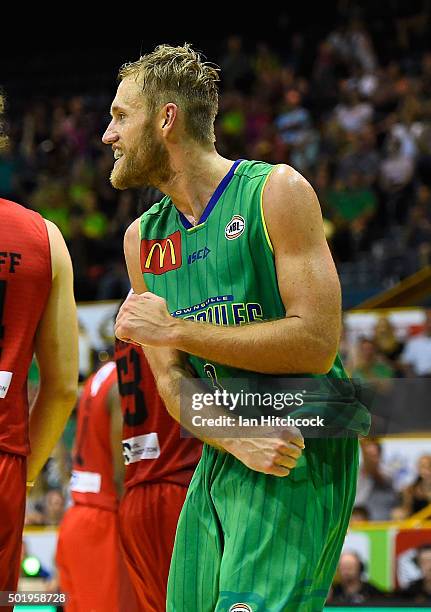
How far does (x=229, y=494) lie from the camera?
325 centimetres

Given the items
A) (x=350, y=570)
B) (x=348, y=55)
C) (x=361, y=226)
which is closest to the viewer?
(x=350, y=570)

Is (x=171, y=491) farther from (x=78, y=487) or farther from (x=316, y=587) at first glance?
(x=316, y=587)

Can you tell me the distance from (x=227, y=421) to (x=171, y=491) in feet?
4.71

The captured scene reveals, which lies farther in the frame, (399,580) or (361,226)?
(361,226)

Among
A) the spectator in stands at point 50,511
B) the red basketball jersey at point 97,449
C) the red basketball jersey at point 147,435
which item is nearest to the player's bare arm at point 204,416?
the red basketball jersey at point 147,435

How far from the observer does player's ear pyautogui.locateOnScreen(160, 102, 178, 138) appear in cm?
352

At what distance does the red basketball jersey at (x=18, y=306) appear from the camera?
3.49 m

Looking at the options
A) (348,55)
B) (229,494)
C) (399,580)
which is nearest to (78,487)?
(229,494)

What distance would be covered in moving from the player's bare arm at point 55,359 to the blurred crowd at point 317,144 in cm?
931

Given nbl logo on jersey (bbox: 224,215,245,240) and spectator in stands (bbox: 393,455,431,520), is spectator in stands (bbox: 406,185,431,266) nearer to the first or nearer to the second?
spectator in stands (bbox: 393,455,431,520)

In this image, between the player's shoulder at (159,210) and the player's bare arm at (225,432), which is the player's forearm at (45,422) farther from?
the player's shoulder at (159,210)

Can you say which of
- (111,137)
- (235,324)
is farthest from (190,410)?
(111,137)

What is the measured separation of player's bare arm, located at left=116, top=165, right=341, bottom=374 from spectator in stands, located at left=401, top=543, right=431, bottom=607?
492 centimetres

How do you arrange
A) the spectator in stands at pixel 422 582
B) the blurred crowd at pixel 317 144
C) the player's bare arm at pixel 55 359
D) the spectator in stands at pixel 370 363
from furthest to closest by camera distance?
the blurred crowd at pixel 317 144 < the spectator in stands at pixel 370 363 < the spectator in stands at pixel 422 582 < the player's bare arm at pixel 55 359
